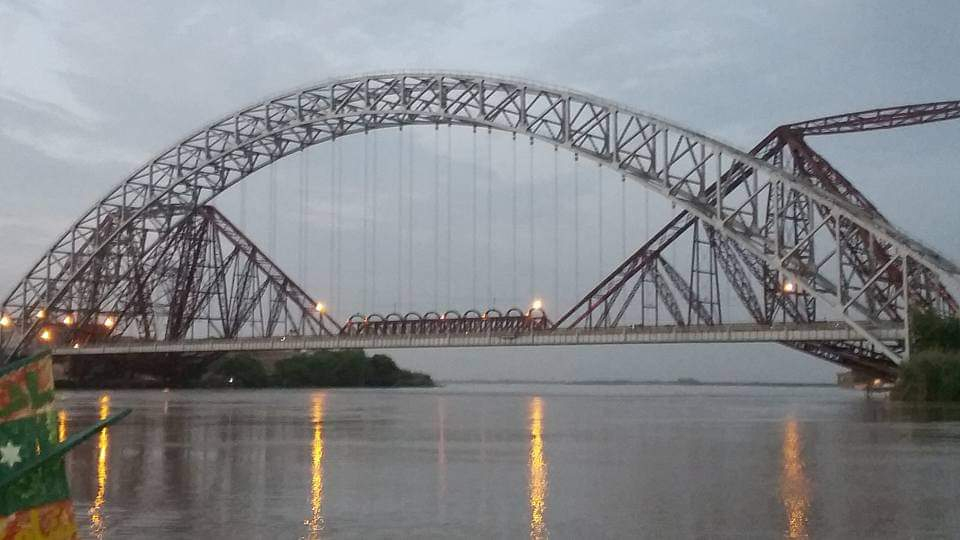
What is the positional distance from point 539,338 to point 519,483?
53772mm

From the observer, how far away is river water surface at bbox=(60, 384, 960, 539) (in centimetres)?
1326

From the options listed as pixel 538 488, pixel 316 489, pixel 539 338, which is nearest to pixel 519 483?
pixel 538 488

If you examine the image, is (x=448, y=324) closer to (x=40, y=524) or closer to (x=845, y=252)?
(x=845, y=252)

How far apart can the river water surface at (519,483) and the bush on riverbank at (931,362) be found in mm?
15986

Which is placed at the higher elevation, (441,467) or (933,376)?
(933,376)

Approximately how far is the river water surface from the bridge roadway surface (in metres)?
25.9

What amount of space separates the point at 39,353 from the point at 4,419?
392 mm

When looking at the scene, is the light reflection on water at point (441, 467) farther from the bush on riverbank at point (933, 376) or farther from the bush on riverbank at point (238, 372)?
the bush on riverbank at point (238, 372)

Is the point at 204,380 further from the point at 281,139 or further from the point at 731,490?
the point at 731,490

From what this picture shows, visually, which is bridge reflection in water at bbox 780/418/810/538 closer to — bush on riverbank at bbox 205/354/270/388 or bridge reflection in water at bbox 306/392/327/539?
bridge reflection in water at bbox 306/392/327/539

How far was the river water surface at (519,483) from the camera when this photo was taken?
13.3m

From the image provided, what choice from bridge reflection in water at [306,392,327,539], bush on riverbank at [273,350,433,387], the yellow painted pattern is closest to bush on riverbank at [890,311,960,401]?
bridge reflection in water at [306,392,327,539]

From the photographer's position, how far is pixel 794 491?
53.3 feet

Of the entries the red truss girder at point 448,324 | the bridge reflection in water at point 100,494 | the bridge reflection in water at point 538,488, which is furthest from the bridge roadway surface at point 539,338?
the bridge reflection in water at point 100,494
